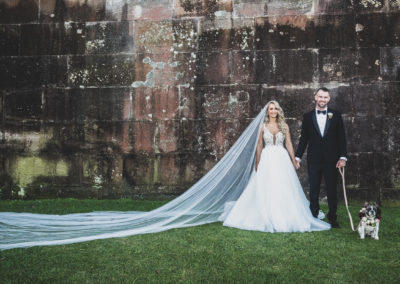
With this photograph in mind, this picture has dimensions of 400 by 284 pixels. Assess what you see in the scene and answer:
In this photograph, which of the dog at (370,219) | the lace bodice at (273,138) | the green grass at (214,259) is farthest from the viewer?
the lace bodice at (273,138)

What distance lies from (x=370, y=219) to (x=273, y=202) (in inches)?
50.2

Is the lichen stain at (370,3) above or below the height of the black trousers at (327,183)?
above

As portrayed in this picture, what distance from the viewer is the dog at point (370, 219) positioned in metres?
4.22

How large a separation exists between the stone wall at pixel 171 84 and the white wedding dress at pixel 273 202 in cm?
197

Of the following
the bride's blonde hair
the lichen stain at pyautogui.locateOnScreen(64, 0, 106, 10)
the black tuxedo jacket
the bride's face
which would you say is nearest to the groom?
the black tuxedo jacket

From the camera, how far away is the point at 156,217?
16.7 feet

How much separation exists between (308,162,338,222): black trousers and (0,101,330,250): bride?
11.6 inches

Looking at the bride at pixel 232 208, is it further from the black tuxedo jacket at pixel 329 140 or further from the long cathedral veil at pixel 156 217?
the black tuxedo jacket at pixel 329 140

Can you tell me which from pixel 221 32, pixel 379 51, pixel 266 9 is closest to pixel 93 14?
pixel 221 32

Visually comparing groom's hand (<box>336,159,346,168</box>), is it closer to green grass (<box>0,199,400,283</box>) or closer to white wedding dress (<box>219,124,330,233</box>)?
white wedding dress (<box>219,124,330,233</box>)

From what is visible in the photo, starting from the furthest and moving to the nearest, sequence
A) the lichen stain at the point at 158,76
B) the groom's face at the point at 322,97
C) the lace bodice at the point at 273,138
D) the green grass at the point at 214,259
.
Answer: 1. the lichen stain at the point at 158,76
2. the lace bodice at the point at 273,138
3. the groom's face at the point at 322,97
4. the green grass at the point at 214,259

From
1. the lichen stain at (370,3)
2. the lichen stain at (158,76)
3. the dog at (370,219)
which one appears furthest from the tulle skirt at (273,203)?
the lichen stain at (370,3)

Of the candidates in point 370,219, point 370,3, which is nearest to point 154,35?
point 370,3

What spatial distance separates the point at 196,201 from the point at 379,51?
5.04m
